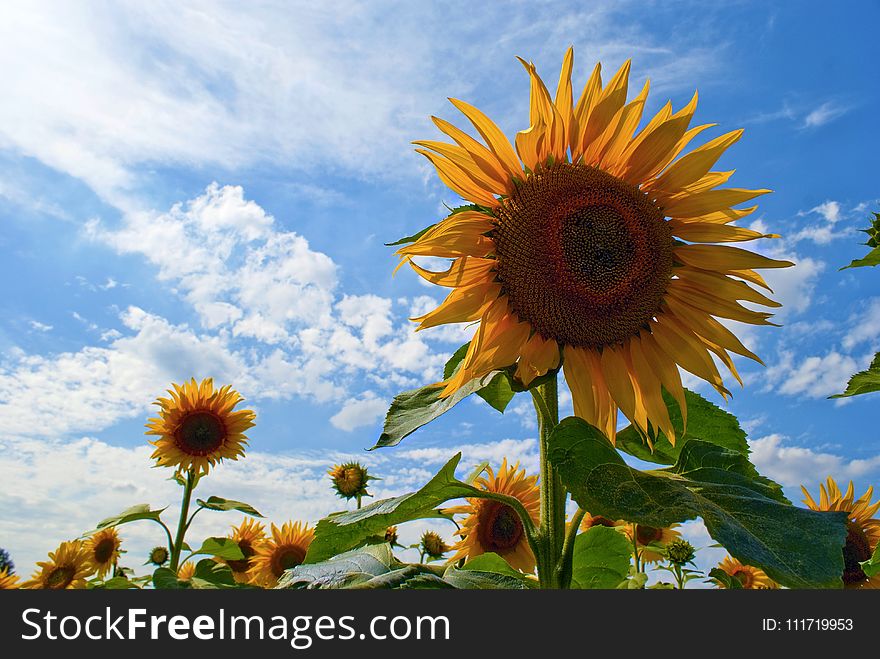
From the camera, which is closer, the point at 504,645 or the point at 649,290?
the point at 504,645

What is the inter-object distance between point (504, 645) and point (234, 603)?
0.68 m

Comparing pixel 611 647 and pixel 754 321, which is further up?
pixel 754 321

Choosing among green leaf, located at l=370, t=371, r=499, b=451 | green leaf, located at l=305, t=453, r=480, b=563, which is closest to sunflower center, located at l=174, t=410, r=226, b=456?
green leaf, located at l=305, t=453, r=480, b=563

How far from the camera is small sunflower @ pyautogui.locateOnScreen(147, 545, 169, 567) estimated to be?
27.3 ft

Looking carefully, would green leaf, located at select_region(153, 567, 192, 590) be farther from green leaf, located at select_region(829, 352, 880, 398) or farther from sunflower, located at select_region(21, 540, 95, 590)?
green leaf, located at select_region(829, 352, 880, 398)

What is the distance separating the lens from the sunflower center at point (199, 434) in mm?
6746

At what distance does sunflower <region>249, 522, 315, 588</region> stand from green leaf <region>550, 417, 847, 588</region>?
193 inches

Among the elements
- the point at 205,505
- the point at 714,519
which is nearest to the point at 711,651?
the point at 714,519

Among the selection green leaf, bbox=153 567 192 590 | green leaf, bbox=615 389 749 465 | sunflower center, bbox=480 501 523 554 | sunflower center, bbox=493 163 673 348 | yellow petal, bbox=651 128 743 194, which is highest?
yellow petal, bbox=651 128 743 194

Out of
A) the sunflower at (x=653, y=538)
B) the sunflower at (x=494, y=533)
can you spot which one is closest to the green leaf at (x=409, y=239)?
the sunflower at (x=494, y=533)

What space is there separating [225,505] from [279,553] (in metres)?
0.84

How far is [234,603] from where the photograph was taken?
5.86ft

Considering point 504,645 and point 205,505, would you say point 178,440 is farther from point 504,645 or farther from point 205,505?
point 504,645

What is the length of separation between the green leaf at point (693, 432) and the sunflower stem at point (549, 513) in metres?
0.47
